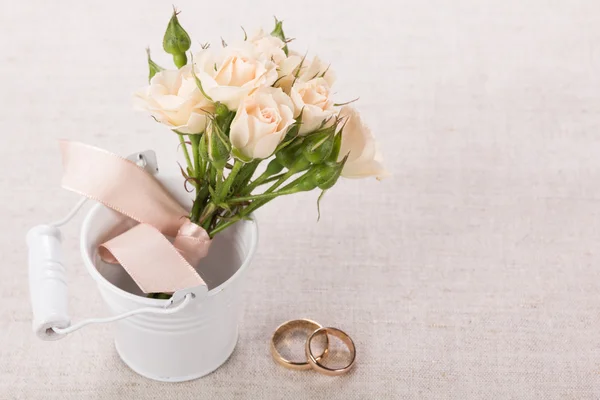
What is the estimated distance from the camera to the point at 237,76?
0.75 meters

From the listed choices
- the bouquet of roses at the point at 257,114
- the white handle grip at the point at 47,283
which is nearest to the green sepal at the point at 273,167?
the bouquet of roses at the point at 257,114

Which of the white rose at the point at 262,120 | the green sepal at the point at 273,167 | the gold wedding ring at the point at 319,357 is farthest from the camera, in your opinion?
the gold wedding ring at the point at 319,357

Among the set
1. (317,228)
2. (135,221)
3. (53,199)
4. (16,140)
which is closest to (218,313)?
(135,221)

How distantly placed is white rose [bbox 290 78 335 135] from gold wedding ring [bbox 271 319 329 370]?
31 centimetres

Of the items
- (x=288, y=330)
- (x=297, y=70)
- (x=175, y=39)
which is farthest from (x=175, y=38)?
(x=288, y=330)

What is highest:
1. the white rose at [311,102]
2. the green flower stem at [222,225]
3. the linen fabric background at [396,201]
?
the white rose at [311,102]

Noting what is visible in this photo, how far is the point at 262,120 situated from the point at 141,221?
0.23 meters

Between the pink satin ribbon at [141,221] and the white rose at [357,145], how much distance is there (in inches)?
6.7

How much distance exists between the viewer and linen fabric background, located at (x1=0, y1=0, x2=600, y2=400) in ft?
3.18

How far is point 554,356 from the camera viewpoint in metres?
0.99

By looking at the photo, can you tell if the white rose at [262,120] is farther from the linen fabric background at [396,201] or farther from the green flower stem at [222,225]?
the linen fabric background at [396,201]

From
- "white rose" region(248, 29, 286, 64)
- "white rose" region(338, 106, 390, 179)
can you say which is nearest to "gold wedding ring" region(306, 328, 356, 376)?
"white rose" region(338, 106, 390, 179)

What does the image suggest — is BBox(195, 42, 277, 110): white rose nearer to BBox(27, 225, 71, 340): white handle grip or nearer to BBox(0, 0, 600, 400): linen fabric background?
BBox(27, 225, 71, 340): white handle grip

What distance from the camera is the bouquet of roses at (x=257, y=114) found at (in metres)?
0.74
